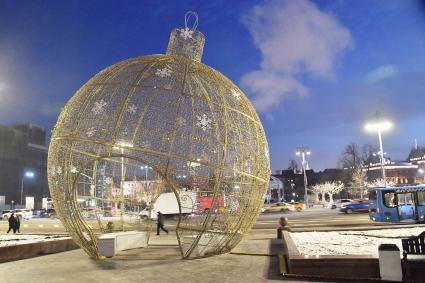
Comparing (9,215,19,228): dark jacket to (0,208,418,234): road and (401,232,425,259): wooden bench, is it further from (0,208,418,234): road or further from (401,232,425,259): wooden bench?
(401,232,425,259): wooden bench

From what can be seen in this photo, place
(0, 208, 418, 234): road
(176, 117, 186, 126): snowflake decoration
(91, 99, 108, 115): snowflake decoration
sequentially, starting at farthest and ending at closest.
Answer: (0, 208, 418, 234): road, (91, 99, 108, 115): snowflake decoration, (176, 117, 186, 126): snowflake decoration

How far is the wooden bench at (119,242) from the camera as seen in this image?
9.73 metres

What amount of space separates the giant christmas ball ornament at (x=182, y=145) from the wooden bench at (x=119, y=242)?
9.9 inches

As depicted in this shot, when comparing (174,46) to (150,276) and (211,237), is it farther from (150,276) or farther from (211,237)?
(150,276)

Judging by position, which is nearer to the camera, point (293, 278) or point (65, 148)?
point (293, 278)

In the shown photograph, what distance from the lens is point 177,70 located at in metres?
9.62

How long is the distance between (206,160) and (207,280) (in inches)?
110

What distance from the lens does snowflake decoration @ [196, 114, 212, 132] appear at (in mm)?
9273

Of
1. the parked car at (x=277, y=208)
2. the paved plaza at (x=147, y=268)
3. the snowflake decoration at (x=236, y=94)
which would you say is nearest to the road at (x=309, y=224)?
the paved plaza at (x=147, y=268)

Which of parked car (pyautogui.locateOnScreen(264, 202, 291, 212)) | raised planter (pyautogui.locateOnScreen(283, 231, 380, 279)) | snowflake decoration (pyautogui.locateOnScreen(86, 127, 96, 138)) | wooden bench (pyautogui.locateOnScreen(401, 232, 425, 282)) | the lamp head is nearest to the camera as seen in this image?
wooden bench (pyautogui.locateOnScreen(401, 232, 425, 282))

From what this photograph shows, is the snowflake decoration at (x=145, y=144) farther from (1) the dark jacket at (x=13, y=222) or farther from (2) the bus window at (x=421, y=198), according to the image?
(2) the bus window at (x=421, y=198)

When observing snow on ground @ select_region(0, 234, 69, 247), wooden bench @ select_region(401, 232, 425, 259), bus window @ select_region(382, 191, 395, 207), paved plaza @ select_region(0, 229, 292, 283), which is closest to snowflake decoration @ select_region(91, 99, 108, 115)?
paved plaza @ select_region(0, 229, 292, 283)

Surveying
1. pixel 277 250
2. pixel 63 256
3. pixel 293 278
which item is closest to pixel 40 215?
pixel 63 256

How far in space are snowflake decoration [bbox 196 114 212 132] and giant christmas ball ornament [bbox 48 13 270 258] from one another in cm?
1
